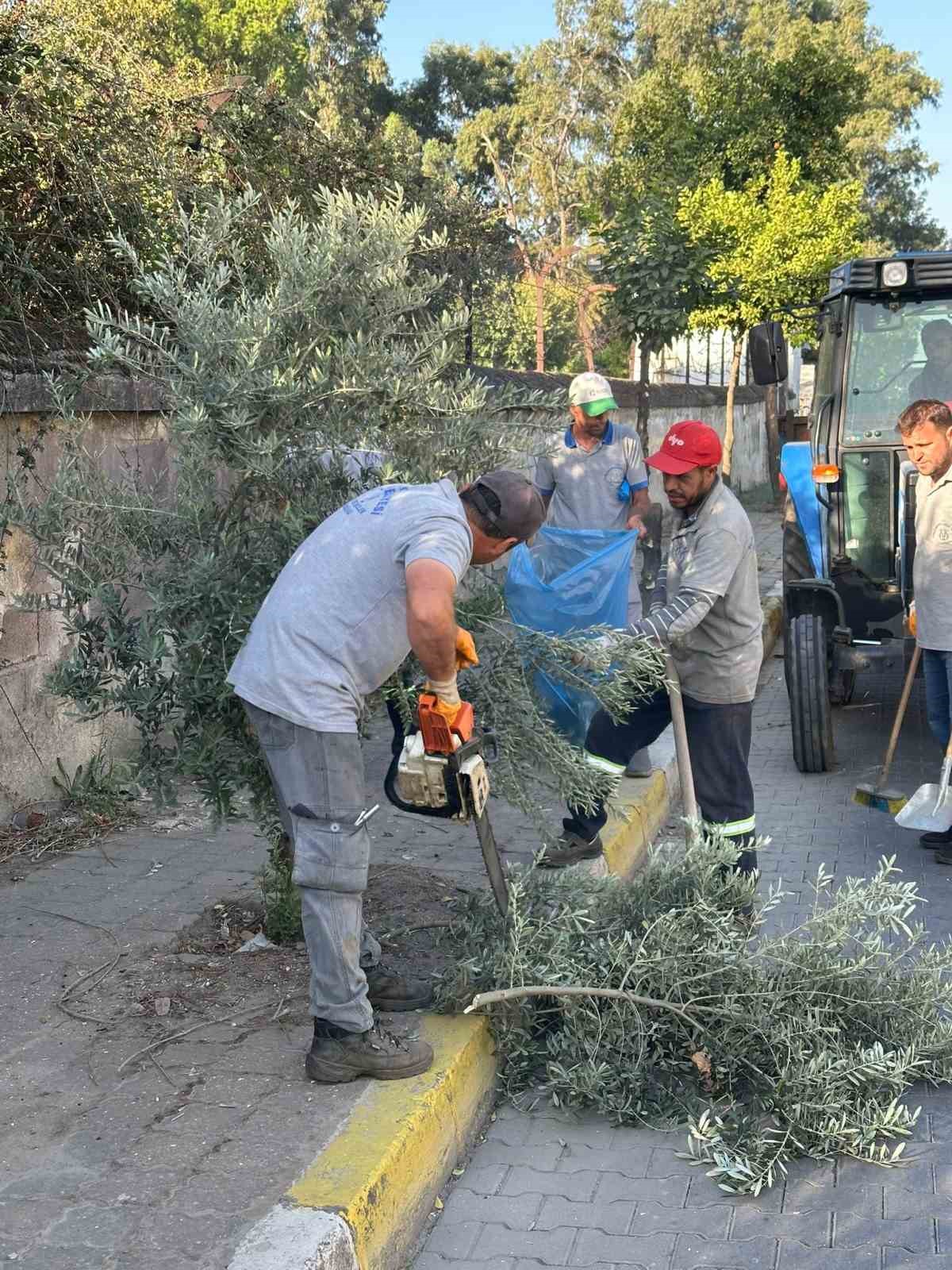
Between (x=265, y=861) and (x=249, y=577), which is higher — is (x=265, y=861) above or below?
below

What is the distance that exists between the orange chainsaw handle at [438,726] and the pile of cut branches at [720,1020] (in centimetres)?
56

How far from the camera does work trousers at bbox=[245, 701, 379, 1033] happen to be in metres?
3.20

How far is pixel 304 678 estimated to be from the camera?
10.4ft

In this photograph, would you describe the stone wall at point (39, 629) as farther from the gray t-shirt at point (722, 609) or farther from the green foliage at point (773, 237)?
the green foliage at point (773, 237)

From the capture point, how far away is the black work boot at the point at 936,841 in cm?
→ 555

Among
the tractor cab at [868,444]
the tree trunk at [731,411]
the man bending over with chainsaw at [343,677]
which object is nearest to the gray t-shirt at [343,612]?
the man bending over with chainsaw at [343,677]

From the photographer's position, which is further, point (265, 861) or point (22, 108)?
point (22, 108)

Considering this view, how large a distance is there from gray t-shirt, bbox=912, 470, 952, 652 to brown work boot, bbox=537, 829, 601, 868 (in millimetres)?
1754

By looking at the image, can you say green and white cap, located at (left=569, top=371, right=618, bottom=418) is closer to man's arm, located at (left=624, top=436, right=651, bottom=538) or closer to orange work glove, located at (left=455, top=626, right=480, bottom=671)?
man's arm, located at (left=624, top=436, right=651, bottom=538)

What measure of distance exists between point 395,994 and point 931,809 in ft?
8.95

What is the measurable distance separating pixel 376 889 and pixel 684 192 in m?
14.2

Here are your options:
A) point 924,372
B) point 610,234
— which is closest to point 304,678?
point 924,372

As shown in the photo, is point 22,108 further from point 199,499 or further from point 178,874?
point 178,874

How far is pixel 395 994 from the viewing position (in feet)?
11.9
